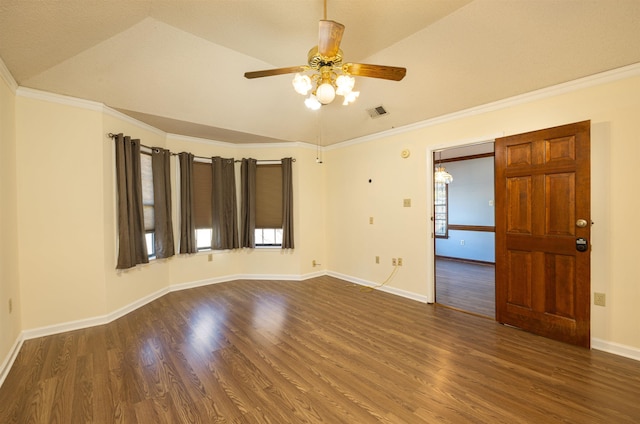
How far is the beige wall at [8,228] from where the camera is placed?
231cm

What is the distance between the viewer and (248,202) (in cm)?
499

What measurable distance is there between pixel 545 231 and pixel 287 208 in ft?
12.3

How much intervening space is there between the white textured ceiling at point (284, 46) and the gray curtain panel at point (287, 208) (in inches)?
61.0

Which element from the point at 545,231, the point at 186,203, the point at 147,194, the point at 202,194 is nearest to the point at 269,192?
the point at 202,194

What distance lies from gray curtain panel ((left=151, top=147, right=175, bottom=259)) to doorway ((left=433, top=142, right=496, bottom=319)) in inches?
189

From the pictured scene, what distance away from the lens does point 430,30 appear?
2.48 m

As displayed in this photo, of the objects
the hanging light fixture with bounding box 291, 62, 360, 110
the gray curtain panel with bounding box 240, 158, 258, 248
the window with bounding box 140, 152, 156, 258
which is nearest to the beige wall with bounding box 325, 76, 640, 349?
the gray curtain panel with bounding box 240, 158, 258, 248

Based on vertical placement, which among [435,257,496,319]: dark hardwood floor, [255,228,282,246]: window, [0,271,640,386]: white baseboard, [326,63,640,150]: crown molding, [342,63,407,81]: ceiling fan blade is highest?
[326,63,640,150]: crown molding

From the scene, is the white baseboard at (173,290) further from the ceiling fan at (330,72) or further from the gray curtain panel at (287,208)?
the ceiling fan at (330,72)

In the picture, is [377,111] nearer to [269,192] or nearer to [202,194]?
[269,192]

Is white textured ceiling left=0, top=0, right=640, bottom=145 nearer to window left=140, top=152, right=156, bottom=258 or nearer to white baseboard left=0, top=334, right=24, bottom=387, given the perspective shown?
window left=140, top=152, right=156, bottom=258

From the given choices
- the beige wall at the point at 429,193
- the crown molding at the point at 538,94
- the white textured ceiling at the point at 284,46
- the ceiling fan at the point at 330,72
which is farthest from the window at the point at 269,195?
the ceiling fan at the point at 330,72

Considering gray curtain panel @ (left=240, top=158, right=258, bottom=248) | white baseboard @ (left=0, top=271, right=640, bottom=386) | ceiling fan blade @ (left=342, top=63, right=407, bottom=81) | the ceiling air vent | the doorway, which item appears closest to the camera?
ceiling fan blade @ (left=342, top=63, right=407, bottom=81)

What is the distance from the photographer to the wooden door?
257 centimetres
